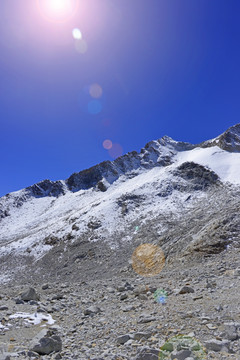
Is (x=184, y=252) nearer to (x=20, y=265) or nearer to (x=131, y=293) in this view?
(x=131, y=293)

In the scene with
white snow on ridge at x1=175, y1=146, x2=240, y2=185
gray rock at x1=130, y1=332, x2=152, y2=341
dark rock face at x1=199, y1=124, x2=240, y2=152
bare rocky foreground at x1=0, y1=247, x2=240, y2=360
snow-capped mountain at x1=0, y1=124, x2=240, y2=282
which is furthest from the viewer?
dark rock face at x1=199, y1=124, x2=240, y2=152

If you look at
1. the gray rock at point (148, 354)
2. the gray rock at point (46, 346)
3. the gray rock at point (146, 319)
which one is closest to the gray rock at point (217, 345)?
the gray rock at point (148, 354)

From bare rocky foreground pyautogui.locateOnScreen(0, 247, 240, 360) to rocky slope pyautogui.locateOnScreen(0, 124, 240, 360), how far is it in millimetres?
38

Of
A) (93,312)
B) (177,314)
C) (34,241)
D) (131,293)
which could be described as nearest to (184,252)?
(131,293)

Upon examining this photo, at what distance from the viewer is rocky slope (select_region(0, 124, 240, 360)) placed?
271 inches

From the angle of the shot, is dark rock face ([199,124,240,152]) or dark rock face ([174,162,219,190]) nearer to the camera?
dark rock face ([174,162,219,190])

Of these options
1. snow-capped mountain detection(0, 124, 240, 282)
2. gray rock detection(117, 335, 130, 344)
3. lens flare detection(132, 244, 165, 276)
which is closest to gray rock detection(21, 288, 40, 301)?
gray rock detection(117, 335, 130, 344)

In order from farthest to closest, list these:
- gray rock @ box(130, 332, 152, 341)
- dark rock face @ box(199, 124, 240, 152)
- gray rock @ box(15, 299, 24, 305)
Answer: dark rock face @ box(199, 124, 240, 152) → gray rock @ box(15, 299, 24, 305) → gray rock @ box(130, 332, 152, 341)

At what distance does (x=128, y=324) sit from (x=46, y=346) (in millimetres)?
3093

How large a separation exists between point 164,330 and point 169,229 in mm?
30184

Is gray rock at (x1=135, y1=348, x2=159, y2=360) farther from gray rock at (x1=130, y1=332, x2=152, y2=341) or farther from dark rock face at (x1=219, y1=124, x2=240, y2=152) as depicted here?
dark rock face at (x1=219, y1=124, x2=240, y2=152)

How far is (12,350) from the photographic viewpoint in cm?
736

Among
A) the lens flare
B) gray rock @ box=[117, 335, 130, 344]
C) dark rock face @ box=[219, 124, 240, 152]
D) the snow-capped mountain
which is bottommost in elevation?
gray rock @ box=[117, 335, 130, 344]

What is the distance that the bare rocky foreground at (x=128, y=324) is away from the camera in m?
6.07
